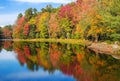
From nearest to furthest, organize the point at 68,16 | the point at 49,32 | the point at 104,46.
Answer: the point at 104,46, the point at 68,16, the point at 49,32

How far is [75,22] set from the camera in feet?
244

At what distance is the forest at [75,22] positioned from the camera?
40381mm

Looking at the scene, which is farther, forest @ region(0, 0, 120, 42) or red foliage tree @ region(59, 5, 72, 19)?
red foliage tree @ region(59, 5, 72, 19)

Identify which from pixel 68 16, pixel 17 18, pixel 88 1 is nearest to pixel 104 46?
pixel 88 1

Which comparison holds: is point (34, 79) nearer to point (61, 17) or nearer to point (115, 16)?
point (115, 16)

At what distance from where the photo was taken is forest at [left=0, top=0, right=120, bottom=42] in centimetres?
4038

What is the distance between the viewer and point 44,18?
100 metres

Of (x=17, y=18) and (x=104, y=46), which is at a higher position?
(x=17, y=18)

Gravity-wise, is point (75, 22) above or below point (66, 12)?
below

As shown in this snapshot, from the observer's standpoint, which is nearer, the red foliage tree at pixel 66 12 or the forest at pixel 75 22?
the forest at pixel 75 22

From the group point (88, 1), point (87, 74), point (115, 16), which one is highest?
point (88, 1)

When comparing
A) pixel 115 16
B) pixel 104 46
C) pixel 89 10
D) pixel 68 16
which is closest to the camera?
pixel 115 16

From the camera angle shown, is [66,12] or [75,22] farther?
[66,12]

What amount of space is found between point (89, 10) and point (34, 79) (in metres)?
35.0
